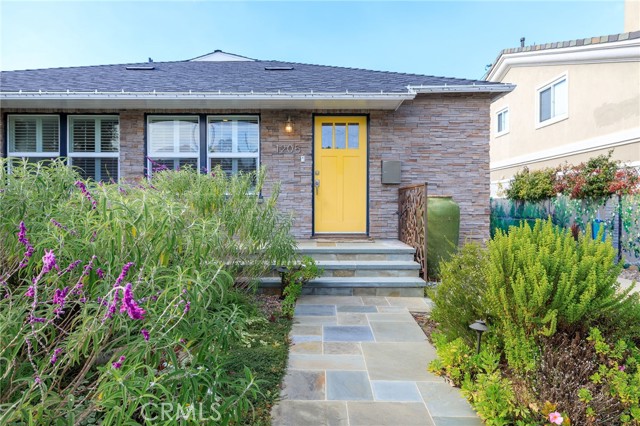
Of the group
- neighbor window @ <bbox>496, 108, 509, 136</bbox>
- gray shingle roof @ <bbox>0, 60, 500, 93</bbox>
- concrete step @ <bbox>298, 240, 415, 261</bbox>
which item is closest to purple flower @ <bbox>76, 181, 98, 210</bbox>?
concrete step @ <bbox>298, 240, 415, 261</bbox>

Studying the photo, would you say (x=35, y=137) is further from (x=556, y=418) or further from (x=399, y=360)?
(x=556, y=418)

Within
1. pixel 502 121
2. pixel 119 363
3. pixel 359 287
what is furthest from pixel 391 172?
pixel 502 121

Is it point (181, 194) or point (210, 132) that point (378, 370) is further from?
point (210, 132)

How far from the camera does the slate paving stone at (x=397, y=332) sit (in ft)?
10.8

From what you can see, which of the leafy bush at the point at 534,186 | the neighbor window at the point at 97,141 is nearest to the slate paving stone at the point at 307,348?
the neighbor window at the point at 97,141

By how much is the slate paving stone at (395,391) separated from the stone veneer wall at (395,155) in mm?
4230

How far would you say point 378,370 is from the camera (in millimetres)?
2693

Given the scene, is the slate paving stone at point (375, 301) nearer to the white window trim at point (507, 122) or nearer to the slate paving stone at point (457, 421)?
the slate paving stone at point (457, 421)

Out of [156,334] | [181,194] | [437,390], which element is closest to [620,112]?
[437,390]

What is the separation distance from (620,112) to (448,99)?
4700 mm

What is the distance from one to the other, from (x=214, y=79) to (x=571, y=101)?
9060mm

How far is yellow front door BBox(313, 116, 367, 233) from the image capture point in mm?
6672

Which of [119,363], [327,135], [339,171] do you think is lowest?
[119,363]

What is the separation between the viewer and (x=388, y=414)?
83.5 inches
